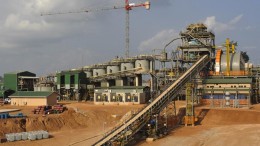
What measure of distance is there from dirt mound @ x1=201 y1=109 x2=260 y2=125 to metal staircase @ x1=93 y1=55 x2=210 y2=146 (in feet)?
25.0

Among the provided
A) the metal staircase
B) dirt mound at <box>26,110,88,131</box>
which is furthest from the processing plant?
dirt mound at <box>26,110,88,131</box>

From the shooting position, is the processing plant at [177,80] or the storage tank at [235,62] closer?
the processing plant at [177,80]

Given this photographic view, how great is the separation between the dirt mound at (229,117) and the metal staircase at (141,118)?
7614 mm

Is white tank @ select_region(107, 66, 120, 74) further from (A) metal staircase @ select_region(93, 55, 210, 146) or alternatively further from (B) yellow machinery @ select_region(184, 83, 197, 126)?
(B) yellow machinery @ select_region(184, 83, 197, 126)

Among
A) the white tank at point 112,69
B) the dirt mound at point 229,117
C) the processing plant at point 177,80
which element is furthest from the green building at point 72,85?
the dirt mound at point 229,117

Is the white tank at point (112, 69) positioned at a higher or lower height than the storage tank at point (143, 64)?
lower

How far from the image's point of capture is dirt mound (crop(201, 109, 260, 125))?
62.2 meters

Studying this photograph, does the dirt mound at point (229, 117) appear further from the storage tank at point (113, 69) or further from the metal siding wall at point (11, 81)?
the metal siding wall at point (11, 81)

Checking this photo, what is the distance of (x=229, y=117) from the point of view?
63.9m

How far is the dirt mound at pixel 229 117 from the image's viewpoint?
62.2m

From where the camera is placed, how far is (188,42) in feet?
318

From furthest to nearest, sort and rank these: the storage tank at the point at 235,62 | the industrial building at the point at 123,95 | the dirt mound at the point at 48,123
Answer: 1. the storage tank at the point at 235,62
2. the industrial building at the point at 123,95
3. the dirt mound at the point at 48,123

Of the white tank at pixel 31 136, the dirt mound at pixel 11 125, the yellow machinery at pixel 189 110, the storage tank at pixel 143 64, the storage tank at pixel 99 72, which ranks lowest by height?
the white tank at pixel 31 136

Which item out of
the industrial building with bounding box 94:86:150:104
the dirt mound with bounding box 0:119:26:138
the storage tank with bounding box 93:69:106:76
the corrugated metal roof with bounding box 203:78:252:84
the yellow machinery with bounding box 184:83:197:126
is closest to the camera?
the dirt mound with bounding box 0:119:26:138
